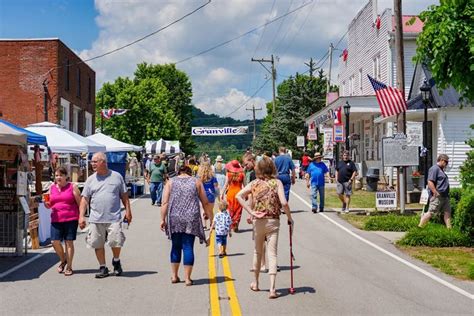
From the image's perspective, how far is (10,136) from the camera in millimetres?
10430

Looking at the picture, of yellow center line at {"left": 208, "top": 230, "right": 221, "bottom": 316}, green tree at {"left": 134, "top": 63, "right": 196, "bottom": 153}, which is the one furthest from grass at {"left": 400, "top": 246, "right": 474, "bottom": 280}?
green tree at {"left": 134, "top": 63, "right": 196, "bottom": 153}

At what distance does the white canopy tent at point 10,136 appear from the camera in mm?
10330

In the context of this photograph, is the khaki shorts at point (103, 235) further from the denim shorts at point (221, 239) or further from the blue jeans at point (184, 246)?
the denim shorts at point (221, 239)

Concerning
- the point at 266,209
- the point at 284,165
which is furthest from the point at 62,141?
the point at 266,209

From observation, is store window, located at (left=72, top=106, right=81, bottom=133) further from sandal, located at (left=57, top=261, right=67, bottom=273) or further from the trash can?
sandal, located at (left=57, top=261, right=67, bottom=273)

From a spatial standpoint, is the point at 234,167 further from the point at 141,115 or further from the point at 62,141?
the point at 141,115

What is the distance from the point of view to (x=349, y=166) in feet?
58.7

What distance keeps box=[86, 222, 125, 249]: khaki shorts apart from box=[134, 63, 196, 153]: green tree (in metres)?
71.8

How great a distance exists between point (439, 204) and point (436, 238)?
1223 mm

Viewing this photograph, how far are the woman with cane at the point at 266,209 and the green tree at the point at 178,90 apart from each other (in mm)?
72995

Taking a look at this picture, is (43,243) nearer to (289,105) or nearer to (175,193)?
(175,193)

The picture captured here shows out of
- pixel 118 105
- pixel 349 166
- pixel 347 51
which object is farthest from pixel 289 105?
pixel 349 166

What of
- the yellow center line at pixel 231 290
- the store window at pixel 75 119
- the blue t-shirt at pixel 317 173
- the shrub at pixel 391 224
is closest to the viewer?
the yellow center line at pixel 231 290

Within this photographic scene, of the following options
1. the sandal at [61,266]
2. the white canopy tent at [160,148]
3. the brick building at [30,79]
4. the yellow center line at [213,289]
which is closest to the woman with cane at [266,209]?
the yellow center line at [213,289]
